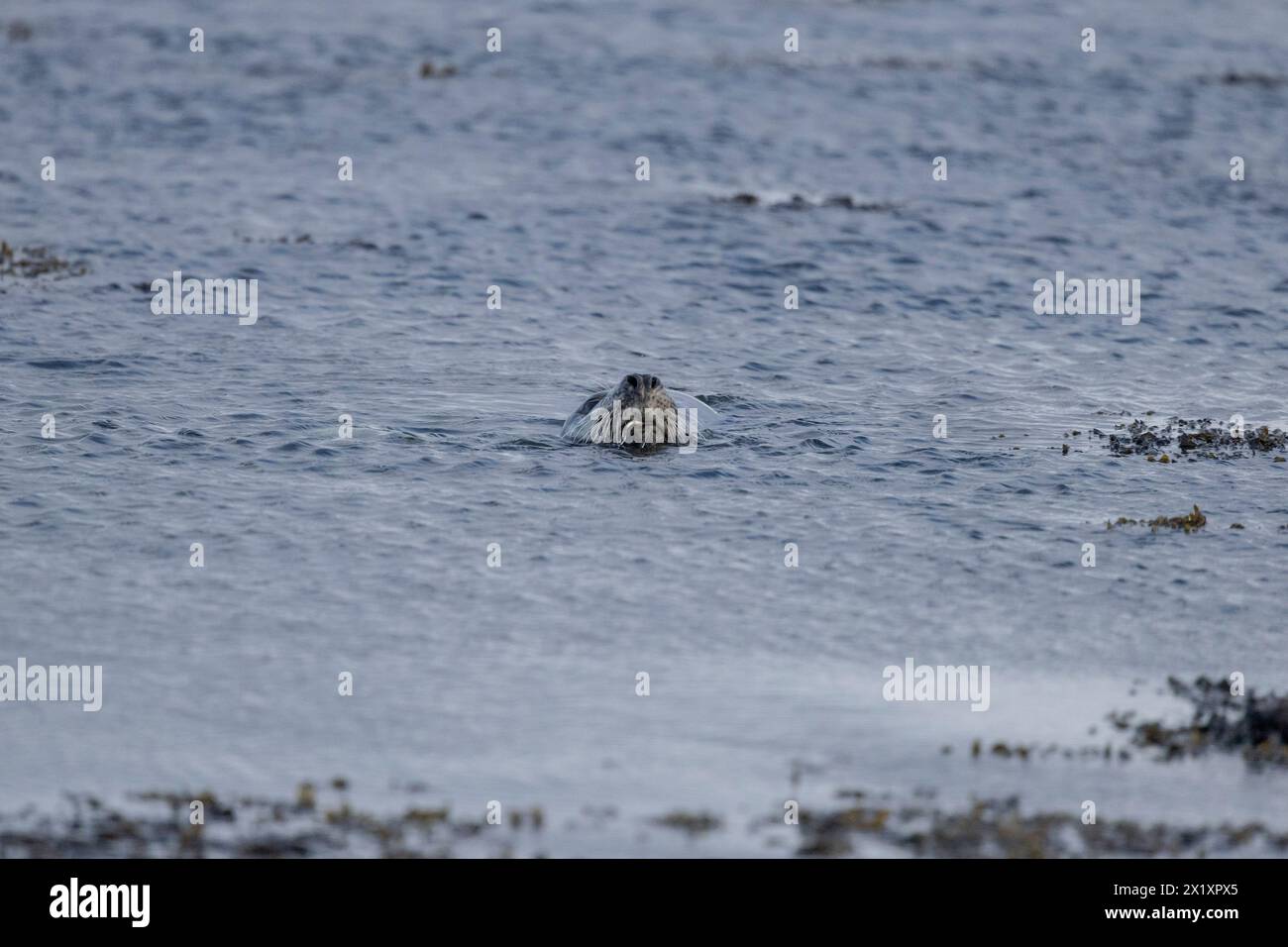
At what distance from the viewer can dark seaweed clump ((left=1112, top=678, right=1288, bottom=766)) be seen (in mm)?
10852

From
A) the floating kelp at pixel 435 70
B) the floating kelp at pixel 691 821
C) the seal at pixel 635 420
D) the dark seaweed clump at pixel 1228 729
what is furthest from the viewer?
the floating kelp at pixel 435 70

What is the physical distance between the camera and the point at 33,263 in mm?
22625

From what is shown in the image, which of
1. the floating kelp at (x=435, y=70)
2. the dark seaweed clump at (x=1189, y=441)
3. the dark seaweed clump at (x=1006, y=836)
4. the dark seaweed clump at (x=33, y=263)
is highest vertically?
the floating kelp at (x=435, y=70)

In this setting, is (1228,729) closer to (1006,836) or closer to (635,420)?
(1006,836)

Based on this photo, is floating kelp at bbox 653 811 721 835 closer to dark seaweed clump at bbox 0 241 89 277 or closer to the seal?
the seal

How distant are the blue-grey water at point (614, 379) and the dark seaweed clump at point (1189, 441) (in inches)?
17.9

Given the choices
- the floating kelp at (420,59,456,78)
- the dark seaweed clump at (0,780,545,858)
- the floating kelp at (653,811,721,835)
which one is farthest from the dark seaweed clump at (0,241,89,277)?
the floating kelp at (653,811,721,835)

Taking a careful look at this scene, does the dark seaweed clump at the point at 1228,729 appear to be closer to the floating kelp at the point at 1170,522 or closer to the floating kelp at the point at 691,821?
the floating kelp at the point at 691,821

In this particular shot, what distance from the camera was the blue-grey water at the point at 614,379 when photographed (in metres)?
11.0

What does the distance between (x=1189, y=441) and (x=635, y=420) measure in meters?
5.42

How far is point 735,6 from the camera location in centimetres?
3978

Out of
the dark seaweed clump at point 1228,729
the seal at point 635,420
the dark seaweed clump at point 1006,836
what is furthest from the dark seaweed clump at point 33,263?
the dark seaweed clump at point 1228,729

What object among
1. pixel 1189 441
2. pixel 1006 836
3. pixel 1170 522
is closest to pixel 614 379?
pixel 1189 441

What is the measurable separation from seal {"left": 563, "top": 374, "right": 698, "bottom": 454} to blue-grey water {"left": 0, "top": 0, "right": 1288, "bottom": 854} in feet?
1.47
